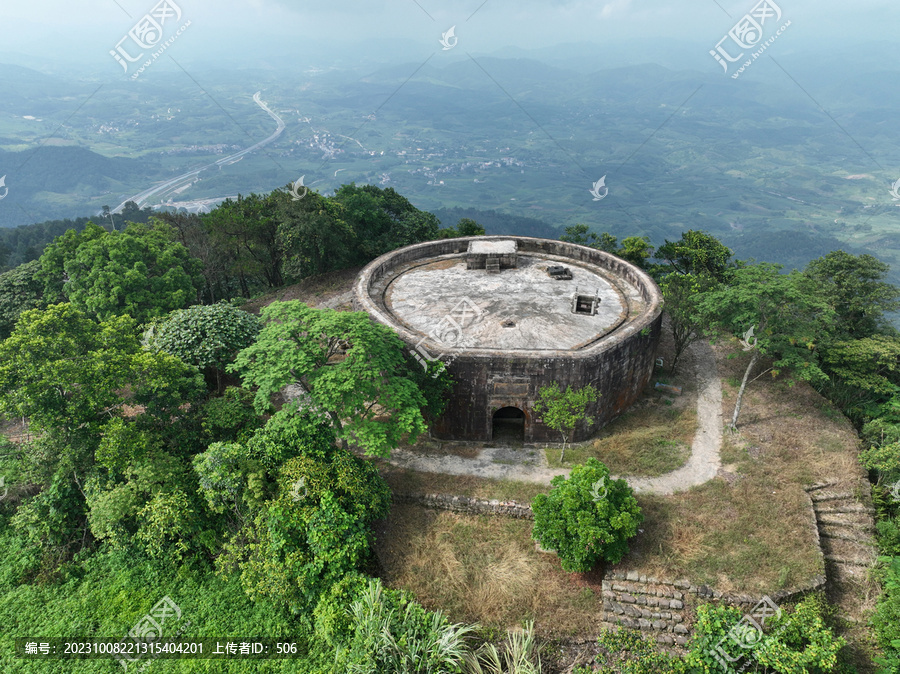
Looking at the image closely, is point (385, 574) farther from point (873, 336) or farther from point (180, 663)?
point (873, 336)

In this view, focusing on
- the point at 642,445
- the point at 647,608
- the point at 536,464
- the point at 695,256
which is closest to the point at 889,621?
the point at 647,608

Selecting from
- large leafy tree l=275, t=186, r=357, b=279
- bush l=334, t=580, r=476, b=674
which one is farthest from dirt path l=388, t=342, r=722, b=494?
large leafy tree l=275, t=186, r=357, b=279

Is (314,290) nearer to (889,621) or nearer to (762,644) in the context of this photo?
(762,644)

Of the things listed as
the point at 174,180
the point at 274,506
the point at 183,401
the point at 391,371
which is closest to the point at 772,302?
the point at 391,371

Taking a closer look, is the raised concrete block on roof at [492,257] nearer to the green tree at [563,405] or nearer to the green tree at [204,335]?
the green tree at [563,405]

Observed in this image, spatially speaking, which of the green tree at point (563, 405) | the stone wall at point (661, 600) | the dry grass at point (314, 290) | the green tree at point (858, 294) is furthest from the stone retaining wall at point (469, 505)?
the green tree at point (858, 294)

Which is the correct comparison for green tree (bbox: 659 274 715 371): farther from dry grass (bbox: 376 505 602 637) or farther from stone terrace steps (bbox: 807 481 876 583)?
dry grass (bbox: 376 505 602 637)
